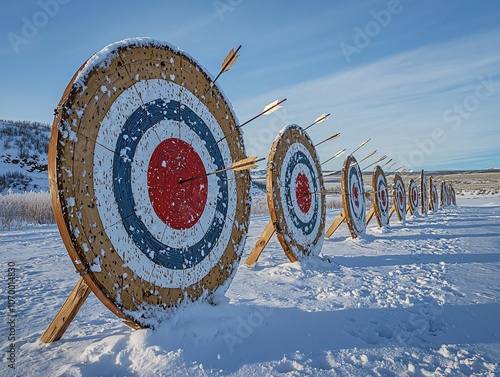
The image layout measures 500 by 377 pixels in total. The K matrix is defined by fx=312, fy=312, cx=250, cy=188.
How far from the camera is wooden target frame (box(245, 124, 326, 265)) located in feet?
14.7

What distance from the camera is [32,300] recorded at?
3.22 m

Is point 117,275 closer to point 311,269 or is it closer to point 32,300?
point 32,300

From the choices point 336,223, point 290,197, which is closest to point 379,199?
point 336,223

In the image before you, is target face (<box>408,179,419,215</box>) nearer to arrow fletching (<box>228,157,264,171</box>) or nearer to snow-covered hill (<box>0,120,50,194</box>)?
arrow fletching (<box>228,157,264,171</box>)

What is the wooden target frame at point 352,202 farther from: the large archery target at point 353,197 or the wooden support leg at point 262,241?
the wooden support leg at point 262,241

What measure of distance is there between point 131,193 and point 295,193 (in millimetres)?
3324

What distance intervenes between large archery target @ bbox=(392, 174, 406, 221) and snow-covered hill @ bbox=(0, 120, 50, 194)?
23.2m

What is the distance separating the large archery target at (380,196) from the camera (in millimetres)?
9602

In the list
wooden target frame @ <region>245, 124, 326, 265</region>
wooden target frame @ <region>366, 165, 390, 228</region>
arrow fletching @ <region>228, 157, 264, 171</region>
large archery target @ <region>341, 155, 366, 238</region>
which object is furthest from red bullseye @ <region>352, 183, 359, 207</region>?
arrow fletching @ <region>228, 157, 264, 171</region>

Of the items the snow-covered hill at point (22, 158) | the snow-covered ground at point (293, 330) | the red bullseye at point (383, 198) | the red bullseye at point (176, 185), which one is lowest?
the snow-covered ground at point (293, 330)

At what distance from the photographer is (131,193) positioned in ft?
7.18

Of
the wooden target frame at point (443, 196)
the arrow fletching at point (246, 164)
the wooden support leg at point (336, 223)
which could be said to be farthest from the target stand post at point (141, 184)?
the wooden target frame at point (443, 196)

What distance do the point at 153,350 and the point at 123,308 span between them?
316 millimetres

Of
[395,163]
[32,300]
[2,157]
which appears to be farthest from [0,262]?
[2,157]
